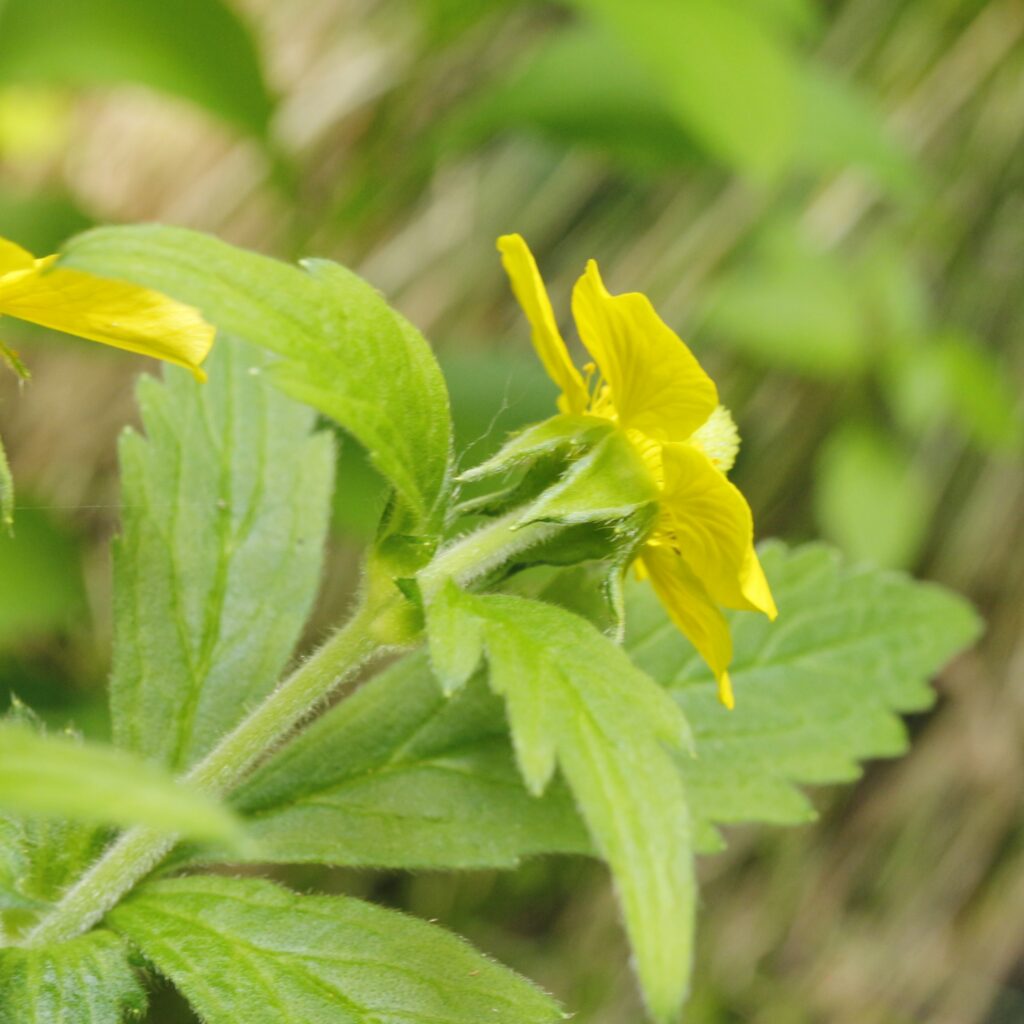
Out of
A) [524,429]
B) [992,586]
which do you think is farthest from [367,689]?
[992,586]

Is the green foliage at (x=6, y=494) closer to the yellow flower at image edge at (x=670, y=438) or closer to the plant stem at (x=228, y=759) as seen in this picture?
the plant stem at (x=228, y=759)

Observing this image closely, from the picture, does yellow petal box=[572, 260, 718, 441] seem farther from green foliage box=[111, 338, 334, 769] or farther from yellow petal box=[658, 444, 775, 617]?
green foliage box=[111, 338, 334, 769]

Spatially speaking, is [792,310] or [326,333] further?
[792,310]

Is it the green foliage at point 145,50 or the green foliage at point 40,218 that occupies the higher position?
the green foliage at point 145,50

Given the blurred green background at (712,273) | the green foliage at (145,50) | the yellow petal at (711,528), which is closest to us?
the yellow petal at (711,528)

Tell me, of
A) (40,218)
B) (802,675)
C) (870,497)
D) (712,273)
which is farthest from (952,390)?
(40,218)

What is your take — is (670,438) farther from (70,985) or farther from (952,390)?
(952,390)

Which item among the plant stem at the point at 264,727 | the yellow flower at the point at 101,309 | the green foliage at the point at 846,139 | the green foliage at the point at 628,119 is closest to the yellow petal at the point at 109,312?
the yellow flower at the point at 101,309
